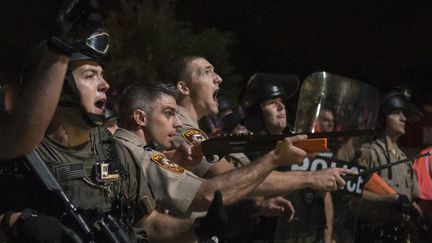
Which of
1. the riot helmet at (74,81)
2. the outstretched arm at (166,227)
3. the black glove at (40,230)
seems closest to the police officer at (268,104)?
the outstretched arm at (166,227)

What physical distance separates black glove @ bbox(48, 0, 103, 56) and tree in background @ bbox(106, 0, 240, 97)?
10275 millimetres

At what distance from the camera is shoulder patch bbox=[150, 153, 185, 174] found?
13.7 feet

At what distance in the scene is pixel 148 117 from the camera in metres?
4.82

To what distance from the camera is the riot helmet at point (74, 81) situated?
3.34 metres

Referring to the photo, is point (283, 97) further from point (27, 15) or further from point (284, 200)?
point (27, 15)

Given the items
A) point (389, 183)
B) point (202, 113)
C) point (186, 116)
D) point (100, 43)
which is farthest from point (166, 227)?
point (389, 183)

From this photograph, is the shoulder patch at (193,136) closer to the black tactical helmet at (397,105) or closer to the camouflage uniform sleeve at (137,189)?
the camouflage uniform sleeve at (137,189)

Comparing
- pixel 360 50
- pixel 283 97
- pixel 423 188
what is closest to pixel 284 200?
pixel 283 97

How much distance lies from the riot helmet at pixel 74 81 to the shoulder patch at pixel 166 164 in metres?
0.77

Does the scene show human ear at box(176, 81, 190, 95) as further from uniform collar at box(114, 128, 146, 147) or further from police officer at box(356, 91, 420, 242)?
police officer at box(356, 91, 420, 242)

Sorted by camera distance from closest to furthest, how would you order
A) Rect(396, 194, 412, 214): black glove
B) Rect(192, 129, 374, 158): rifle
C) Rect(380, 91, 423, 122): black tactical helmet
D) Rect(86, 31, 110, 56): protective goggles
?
Rect(86, 31, 110, 56): protective goggles, Rect(192, 129, 374, 158): rifle, Rect(396, 194, 412, 214): black glove, Rect(380, 91, 423, 122): black tactical helmet

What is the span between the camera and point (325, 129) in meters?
5.64

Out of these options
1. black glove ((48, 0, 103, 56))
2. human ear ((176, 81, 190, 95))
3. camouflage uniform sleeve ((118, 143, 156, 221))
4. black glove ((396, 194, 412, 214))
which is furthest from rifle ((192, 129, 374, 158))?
black glove ((396, 194, 412, 214))

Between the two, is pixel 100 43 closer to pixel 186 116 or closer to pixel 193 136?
pixel 193 136
